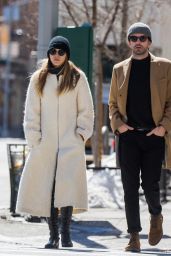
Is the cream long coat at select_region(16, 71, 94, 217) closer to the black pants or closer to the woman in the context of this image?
the woman

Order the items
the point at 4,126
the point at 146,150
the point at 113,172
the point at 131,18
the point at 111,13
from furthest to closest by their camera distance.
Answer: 1. the point at 4,126
2. the point at 131,18
3. the point at 111,13
4. the point at 113,172
5. the point at 146,150

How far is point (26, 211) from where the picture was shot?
7.96 m

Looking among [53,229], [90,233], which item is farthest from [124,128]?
[90,233]

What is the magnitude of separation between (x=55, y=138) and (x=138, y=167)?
810 millimetres

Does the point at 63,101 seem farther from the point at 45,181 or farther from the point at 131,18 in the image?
the point at 131,18

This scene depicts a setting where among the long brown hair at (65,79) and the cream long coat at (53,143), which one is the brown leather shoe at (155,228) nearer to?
the cream long coat at (53,143)

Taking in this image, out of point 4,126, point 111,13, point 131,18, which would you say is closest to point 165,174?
point 111,13

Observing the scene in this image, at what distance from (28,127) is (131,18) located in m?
10.8

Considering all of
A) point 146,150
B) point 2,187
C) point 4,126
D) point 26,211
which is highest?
point 146,150

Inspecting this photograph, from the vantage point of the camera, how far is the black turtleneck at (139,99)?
7.67m

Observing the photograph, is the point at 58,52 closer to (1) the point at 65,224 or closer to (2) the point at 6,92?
(1) the point at 65,224

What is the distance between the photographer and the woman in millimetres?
7895

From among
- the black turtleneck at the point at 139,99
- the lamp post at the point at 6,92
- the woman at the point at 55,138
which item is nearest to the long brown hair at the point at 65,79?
the woman at the point at 55,138

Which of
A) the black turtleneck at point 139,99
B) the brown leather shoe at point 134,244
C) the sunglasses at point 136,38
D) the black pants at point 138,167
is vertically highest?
the sunglasses at point 136,38
